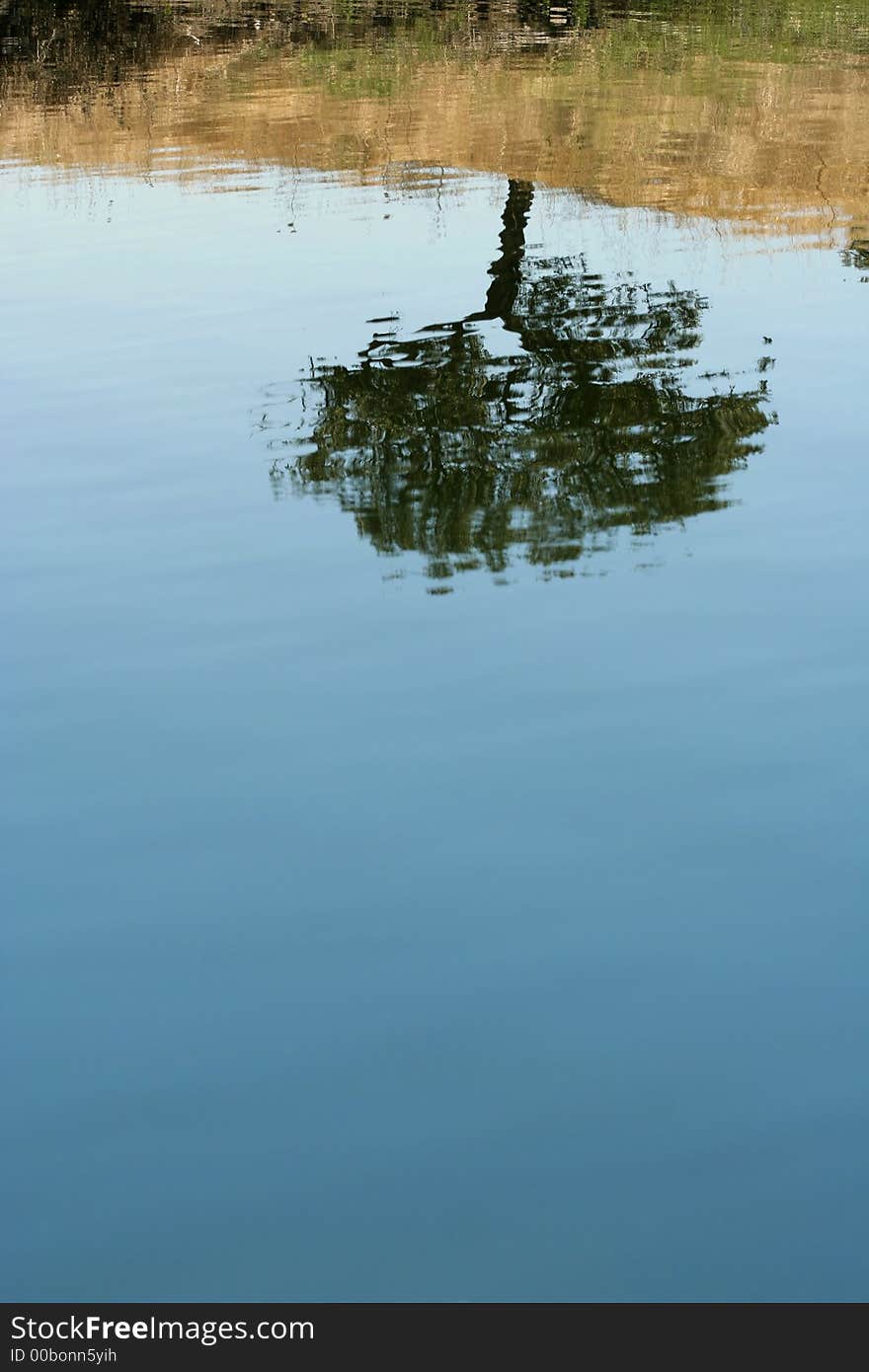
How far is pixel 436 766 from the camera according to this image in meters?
8.95

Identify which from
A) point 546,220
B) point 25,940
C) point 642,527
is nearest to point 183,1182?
point 25,940

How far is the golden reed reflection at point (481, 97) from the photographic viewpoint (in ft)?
82.2

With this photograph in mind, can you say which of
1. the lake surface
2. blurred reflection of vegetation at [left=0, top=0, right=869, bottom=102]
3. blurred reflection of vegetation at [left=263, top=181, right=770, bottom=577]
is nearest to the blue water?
the lake surface

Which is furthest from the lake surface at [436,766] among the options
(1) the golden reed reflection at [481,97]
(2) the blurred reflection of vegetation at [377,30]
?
(2) the blurred reflection of vegetation at [377,30]

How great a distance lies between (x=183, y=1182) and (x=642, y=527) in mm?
7197

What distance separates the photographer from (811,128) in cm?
2708

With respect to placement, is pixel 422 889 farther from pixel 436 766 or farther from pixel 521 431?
pixel 521 431

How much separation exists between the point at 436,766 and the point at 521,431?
572 cm

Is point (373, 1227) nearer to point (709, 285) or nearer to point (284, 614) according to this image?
point (284, 614)

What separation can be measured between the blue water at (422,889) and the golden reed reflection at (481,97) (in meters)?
12.3

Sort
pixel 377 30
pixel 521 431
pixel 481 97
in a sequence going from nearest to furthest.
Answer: pixel 521 431
pixel 481 97
pixel 377 30

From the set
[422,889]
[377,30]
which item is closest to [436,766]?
[422,889]

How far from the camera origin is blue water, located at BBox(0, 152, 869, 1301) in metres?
6.02

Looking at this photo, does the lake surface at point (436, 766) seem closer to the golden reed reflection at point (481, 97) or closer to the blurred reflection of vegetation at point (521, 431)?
the blurred reflection of vegetation at point (521, 431)
